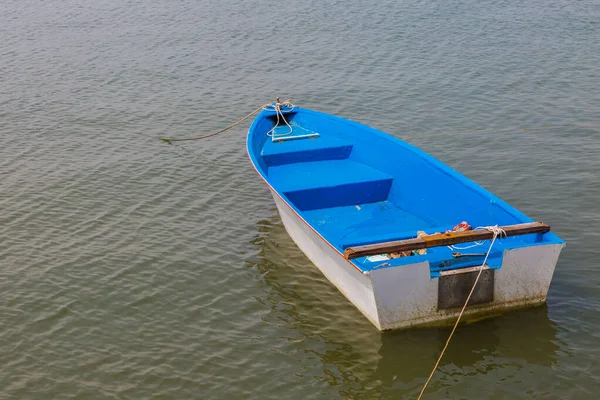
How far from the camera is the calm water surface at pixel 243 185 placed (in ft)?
29.2

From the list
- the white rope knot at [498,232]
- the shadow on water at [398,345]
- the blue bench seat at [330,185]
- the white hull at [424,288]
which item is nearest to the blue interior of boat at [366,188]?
the blue bench seat at [330,185]

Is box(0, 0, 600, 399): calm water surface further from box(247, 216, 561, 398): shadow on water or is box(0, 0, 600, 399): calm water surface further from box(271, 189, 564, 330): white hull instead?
box(271, 189, 564, 330): white hull

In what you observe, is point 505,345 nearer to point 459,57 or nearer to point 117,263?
point 117,263

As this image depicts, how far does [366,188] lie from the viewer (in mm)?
12023

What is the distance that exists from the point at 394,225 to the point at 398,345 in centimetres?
271

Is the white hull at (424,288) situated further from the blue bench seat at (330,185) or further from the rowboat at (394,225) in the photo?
the blue bench seat at (330,185)

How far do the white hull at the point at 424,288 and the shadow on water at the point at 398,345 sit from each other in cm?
20

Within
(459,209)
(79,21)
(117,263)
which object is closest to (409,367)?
(459,209)

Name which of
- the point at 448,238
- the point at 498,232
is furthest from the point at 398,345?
the point at 498,232

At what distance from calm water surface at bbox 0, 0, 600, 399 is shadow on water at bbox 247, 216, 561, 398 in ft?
0.08

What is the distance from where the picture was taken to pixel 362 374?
8.77 m

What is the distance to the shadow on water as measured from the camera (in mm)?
8641

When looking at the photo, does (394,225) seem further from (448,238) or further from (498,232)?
(498,232)

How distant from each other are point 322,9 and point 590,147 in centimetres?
1354
